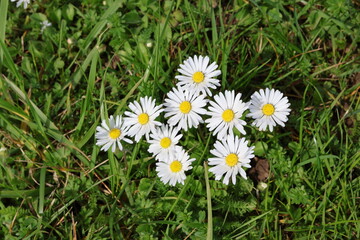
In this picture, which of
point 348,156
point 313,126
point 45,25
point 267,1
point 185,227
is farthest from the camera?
point 45,25

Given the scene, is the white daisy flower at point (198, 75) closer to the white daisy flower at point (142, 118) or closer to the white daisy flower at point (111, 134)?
the white daisy flower at point (142, 118)

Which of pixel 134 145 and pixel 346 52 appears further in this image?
pixel 346 52

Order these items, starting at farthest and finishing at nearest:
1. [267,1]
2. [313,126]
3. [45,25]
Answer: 1. [45,25]
2. [267,1]
3. [313,126]

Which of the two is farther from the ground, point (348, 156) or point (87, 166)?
point (348, 156)

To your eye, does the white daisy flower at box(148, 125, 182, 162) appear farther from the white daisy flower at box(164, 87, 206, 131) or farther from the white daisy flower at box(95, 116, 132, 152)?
the white daisy flower at box(95, 116, 132, 152)

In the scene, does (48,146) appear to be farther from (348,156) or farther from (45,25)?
(348,156)

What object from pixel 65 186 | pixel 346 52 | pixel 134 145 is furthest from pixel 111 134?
pixel 346 52

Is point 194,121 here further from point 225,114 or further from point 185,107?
point 225,114

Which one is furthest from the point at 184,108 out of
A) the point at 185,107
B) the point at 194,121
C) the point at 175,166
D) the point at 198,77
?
the point at 175,166
